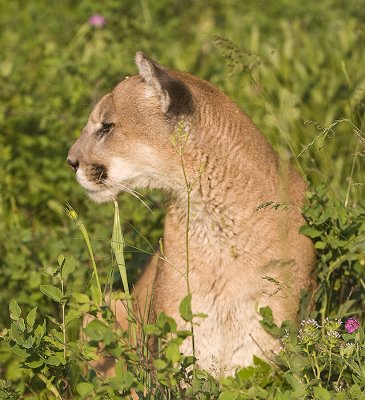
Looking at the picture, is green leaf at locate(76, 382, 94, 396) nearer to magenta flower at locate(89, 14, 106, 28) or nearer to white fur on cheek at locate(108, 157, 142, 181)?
white fur on cheek at locate(108, 157, 142, 181)

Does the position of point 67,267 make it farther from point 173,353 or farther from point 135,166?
point 135,166

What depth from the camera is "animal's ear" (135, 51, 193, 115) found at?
14.1 ft

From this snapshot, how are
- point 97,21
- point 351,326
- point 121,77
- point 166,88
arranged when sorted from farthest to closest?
point 97,21, point 121,77, point 166,88, point 351,326

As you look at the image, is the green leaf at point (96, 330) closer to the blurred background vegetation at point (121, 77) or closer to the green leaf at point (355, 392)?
the green leaf at point (355, 392)

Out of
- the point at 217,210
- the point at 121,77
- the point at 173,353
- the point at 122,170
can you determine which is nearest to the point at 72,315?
the point at 173,353

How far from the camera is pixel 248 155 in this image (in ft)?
14.4

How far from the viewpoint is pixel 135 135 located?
14.6 ft

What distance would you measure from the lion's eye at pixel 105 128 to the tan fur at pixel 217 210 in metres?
0.04

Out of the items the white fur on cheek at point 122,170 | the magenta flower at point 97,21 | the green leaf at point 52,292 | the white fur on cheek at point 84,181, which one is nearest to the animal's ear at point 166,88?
the white fur on cheek at point 122,170

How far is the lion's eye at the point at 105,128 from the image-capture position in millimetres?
4562

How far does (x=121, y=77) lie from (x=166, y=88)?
196 cm

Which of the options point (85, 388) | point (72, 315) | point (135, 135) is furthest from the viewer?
point (135, 135)

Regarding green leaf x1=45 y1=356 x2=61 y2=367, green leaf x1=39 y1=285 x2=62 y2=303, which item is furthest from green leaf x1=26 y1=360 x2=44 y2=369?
green leaf x1=39 y1=285 x2=62 y2=303

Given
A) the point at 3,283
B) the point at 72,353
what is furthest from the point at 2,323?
the point at 72,353
